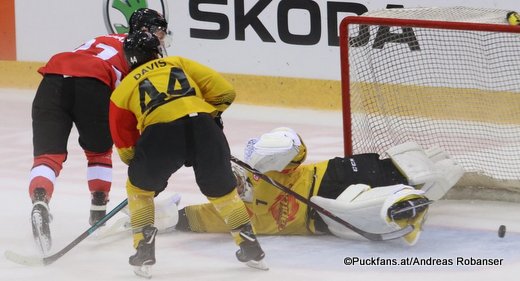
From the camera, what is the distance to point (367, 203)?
410 cm

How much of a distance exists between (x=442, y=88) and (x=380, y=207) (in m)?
1.46

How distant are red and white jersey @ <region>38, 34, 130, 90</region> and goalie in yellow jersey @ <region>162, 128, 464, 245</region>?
0.56 meters

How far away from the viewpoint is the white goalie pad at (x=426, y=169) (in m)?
4.34

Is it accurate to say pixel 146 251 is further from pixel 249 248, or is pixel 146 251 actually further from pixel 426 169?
pixel 426 169

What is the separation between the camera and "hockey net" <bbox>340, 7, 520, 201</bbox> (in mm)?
4691

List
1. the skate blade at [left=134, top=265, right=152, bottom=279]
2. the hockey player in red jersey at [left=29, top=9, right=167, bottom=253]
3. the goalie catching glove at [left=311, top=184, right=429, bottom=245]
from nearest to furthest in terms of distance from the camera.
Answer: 1. the skate blade at [left=134, top=265, right=152, bottom=279]
2. the goalie catching glove at [left=311, top=184, right=429, bottom=245]
3. the hockey player in red jersey at [left=29, top=9, right=167, bottom=253]

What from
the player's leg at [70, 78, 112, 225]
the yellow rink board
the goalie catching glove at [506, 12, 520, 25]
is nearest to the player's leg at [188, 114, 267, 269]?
the player's leg at [70, 78, 112, 225]

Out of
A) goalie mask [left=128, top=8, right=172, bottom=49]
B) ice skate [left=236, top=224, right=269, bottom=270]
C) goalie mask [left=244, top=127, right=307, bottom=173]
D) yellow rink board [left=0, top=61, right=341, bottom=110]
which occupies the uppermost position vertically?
goalie mask [left=128, top=8, right=172, bottom=49]

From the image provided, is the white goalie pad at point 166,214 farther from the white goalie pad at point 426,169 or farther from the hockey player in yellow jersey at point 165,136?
the white goalie pad at point 426,169

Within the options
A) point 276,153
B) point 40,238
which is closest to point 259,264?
point 276,153

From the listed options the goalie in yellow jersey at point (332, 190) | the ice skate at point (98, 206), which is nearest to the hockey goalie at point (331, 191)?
the goalie in yellow jersey at point (332, 190)

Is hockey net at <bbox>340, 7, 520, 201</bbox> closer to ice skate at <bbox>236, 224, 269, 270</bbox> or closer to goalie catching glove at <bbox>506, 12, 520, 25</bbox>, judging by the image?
goalie catching glove at <bbox>506, 12, 520, 25</bbox>

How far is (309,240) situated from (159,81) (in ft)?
2.91

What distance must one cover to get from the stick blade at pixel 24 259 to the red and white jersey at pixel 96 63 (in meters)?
0.68
